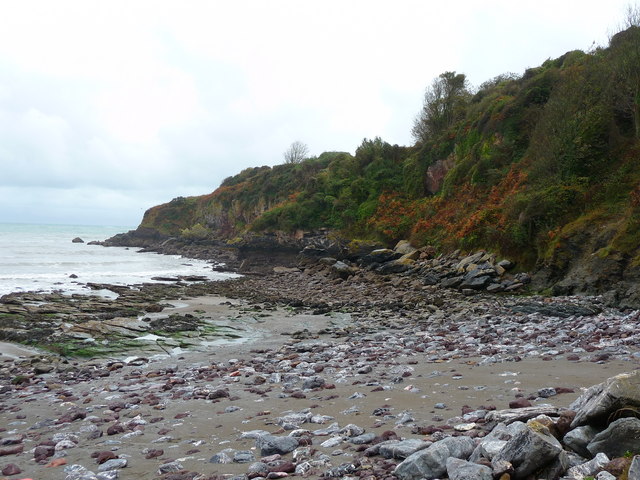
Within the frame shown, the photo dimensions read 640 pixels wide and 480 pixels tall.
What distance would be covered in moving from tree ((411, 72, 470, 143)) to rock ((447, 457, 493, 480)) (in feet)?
147

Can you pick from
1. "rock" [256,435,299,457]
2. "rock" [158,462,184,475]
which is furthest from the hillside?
"rock" [158,462,184,475]

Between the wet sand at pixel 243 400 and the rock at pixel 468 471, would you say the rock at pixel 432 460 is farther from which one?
the wet sand at pixel 243 400

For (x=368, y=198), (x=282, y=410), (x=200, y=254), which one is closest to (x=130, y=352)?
(x=282, y=410)

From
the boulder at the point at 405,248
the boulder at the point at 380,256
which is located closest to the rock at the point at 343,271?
the boulder at the point at 380,256

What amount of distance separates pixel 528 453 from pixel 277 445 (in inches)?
104

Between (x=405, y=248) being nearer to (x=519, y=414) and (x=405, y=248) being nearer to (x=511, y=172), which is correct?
(x=511, y=172)

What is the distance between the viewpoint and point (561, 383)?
241 inches

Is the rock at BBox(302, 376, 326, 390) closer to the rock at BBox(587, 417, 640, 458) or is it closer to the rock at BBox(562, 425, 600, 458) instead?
the rock at BBox(562, 425, 600, 458)

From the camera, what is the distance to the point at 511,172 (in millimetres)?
29438

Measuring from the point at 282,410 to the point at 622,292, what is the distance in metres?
13.2

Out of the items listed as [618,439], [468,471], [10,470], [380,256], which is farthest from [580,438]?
[380,256]

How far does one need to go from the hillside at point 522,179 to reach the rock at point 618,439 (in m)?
13.0

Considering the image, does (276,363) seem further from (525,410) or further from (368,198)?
(368,198)

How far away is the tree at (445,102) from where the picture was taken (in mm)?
45188
